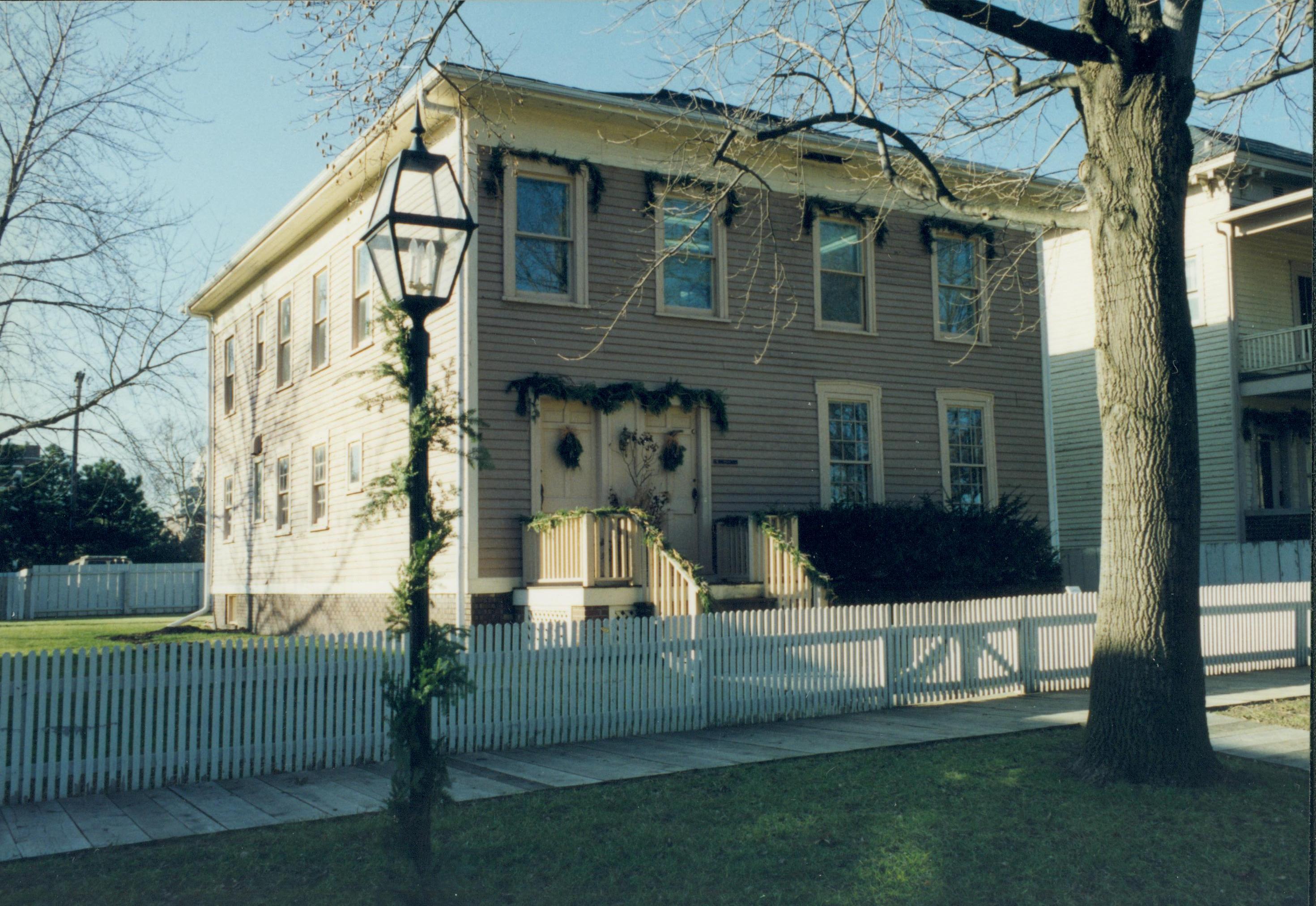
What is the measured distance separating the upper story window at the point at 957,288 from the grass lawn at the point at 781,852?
12198 millimetres

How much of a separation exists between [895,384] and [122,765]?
13307mm

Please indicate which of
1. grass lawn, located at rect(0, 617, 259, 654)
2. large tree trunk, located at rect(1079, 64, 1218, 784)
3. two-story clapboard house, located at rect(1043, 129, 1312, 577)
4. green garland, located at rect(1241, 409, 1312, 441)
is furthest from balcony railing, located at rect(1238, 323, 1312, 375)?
grass lawn, located at rect(0, 617, 259, 654)

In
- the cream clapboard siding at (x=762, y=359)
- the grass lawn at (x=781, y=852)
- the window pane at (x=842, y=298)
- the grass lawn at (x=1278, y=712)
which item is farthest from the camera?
the window pane at (x=842, y=298)

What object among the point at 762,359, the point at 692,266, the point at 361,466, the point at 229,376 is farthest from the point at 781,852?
the point at 229,376

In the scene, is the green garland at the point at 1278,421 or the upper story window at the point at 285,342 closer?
the upper story window at the point at 285,342

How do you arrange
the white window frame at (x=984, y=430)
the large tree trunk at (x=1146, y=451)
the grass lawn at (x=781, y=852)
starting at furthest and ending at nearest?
1. the white window frame at (x=984, y=430)
2. the large tree trunk at (x=1146, y=451)
3. the grass lawn at (x=781, y=852)

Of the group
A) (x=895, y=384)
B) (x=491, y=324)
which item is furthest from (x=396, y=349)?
(x=895, y=384)

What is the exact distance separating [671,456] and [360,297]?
573cm

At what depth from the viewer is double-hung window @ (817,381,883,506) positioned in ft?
58.0

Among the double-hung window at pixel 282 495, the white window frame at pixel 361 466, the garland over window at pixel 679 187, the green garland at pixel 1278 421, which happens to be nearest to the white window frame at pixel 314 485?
the white window frame at pixel 361 466

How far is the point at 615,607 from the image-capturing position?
13719 millimetres

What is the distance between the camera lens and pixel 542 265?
15734mm

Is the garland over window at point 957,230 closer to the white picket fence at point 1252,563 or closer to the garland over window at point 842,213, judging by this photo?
the garland over window at point 842,213

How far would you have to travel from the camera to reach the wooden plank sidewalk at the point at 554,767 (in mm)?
7012
